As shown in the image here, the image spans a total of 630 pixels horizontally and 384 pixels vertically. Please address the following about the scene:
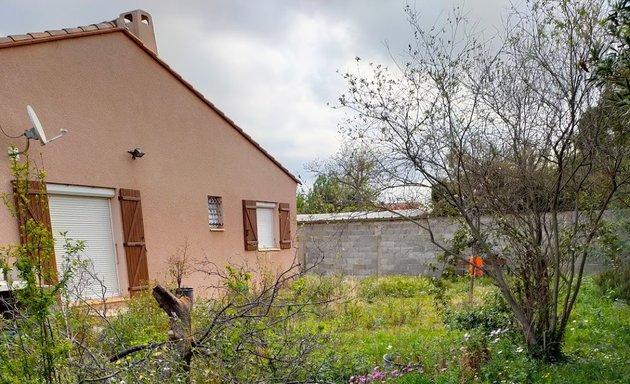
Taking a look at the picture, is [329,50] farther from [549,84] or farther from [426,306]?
[426,306]

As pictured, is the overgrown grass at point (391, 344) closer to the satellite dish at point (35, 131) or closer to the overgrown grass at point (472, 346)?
the overgrown grass at point (472, 346)

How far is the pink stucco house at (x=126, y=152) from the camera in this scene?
17.3 ft

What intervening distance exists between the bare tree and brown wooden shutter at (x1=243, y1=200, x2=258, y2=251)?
554cm

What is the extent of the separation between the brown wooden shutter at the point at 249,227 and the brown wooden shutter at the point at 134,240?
111 inches

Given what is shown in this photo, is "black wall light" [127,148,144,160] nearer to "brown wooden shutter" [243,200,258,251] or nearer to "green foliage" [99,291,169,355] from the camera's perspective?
"green foliage" [99,291,169,355]

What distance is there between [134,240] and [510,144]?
546cm

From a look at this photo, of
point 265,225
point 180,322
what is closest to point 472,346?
point 180,322

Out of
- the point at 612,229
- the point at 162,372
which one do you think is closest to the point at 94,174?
the point at 162,372

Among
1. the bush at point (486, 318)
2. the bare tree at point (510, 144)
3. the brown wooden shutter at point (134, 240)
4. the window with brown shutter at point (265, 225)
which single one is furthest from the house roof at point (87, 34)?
the bush at point (486, 318)

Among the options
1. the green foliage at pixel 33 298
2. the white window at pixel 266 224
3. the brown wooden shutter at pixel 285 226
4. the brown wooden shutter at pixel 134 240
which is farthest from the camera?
the brown wooden shutter at pixel 285 226

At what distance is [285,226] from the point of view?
10.6 meters

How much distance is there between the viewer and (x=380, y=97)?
3.84 m

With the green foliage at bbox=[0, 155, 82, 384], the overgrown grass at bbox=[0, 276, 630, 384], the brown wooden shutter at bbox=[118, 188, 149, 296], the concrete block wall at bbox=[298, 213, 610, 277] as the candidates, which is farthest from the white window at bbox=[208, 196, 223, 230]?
the green foliage at bbox=[0, 155, 82, 384]

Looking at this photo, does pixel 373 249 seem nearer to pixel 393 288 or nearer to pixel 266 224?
pixel 393 288
